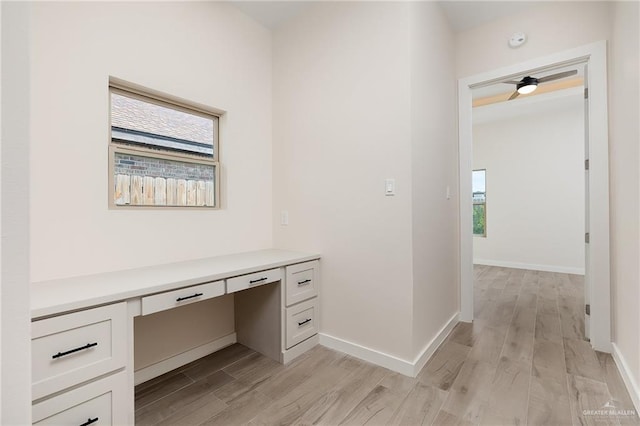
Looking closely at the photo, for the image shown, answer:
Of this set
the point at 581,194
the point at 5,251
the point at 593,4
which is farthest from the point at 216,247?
the point at 581,194

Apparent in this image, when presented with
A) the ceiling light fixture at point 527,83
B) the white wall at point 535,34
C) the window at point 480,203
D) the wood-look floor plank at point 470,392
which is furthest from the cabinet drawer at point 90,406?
the window at point 480,203

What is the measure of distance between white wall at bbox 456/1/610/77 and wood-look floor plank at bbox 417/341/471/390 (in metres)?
2.53

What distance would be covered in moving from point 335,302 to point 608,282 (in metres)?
2.10

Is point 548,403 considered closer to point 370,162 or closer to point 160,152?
point 370,162

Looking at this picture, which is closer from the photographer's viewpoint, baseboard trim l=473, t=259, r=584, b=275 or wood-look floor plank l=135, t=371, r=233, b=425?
wood-look floor plank l=135, t=371, r=233, b=425

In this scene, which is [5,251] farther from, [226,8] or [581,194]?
[581,194]

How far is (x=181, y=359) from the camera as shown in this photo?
216 cm

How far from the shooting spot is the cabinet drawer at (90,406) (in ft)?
3.81

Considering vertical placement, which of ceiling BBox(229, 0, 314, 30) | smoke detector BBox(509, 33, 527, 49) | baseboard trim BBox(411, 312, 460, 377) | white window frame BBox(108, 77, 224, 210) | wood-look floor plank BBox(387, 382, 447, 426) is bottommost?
wood-look floor plank BBox(387, 382, 447, 426)

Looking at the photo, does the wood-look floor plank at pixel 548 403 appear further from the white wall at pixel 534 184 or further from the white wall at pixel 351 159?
the white wall at pixel 534 184

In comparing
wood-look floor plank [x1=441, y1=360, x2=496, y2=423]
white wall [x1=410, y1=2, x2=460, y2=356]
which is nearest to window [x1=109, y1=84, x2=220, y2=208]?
white wall [x1=410, y1=2, x2=460, y2=356]

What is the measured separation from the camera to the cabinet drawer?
1162mm

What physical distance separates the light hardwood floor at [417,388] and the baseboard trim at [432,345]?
0.04m

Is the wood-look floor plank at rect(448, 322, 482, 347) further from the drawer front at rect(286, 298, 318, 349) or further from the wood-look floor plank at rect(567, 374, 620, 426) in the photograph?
the drawer front at rect(286, 298, 318, 349)
